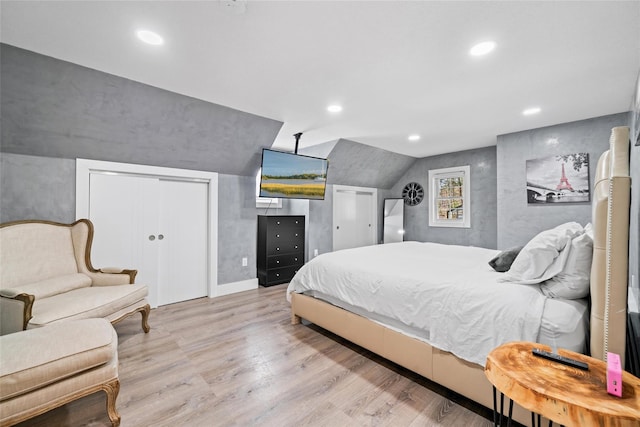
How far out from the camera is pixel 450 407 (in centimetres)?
178

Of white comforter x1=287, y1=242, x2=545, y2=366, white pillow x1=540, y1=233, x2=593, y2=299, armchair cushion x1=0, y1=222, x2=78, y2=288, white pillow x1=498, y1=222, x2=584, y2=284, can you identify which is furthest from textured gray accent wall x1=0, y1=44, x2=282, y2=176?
white pillow x1=540, y1=233, x2=593, y2=299

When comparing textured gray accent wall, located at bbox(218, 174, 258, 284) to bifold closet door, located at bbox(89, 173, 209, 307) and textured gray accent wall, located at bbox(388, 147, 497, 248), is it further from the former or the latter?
textured gray accent wall, located at bbox(388, 147, 497, 248)

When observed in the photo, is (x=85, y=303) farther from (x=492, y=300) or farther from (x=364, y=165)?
(x=364, y=165)

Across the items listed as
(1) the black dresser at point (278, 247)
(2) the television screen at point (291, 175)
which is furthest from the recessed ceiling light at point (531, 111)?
(1) the black dresser at point (278, 247)

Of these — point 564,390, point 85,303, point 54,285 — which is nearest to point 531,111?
point 564,390

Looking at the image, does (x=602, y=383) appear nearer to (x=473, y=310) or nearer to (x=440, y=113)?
(x=473, y=310)

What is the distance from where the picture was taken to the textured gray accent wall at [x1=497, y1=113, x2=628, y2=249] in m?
3.48

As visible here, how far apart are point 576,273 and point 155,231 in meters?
4.28

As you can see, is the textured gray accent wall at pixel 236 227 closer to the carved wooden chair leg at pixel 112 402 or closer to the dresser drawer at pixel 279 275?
the dresser drawer at pixel 279 275

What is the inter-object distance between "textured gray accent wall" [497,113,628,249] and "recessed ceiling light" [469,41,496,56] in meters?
2.63

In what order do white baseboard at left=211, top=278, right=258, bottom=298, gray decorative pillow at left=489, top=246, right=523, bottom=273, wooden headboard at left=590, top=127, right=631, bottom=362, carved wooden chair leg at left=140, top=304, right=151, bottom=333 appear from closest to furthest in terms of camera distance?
1. wooden headboard at left=590, top=127, right=631, bottom=362
2. gray decorative pillow at left=489, top=246, right=523, bottom=273
3. carved wooden chair leg at left=140, top=304, right=151, bottom=333
4. white baseboard at left=211, top=278, right=258, bottom=298

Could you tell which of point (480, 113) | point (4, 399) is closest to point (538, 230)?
point (480, 113)

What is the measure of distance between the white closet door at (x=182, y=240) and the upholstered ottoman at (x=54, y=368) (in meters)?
2.13

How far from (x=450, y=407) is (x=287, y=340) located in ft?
4.91
